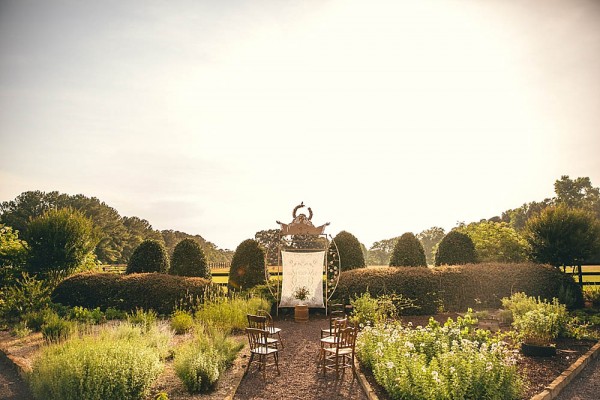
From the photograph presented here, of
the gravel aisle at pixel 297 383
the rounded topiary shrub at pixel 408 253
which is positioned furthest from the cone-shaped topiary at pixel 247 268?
the gravel aisle at pixel 297 383

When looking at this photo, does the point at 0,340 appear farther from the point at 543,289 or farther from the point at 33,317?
the point at 543,289

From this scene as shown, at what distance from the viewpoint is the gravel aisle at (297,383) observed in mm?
5414

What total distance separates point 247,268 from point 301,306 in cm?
284

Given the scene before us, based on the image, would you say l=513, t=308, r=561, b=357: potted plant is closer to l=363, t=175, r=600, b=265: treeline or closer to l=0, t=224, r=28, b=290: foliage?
l=363, t=175, r=600, b=265: treeline

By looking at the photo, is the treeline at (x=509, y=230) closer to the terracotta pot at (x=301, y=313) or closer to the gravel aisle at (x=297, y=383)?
the terracotta pot at (x=301, y=313)

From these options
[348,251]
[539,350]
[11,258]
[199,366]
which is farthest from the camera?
[348,251]

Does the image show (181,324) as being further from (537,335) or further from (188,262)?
(537,335)

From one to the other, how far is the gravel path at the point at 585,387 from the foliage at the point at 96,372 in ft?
18.2

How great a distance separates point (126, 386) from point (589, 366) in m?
7.32

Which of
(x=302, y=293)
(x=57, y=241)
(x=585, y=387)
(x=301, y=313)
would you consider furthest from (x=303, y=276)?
(x=57, y=241)

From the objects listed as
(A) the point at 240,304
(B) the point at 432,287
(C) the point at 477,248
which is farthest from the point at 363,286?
(C) the point at 477,248

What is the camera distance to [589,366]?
6.87 m

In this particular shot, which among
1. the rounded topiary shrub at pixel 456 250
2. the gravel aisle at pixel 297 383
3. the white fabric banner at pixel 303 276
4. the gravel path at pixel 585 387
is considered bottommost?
the gravel path at pixel 585 387

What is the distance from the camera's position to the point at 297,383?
5.91 m
